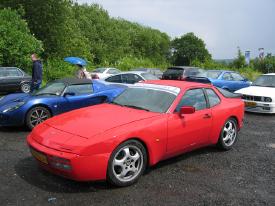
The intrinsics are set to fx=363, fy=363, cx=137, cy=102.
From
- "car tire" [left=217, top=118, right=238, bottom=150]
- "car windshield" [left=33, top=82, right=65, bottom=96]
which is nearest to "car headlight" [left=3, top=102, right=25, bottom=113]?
"car windshield" [left=33, top=82, right=65, bottom=96]

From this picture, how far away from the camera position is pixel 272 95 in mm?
11398

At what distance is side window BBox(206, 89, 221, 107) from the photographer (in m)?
6.58

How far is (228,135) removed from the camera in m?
7.00

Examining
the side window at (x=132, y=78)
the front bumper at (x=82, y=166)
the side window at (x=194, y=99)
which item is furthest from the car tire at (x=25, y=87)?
the front bumper at (x=82, y=166)

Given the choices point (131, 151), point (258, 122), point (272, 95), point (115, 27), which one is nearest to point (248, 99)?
point (272, 95)

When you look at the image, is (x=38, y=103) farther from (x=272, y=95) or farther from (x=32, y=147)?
(x=272, y=95)

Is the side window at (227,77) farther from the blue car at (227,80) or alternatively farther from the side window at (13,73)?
the side window at (13,73)

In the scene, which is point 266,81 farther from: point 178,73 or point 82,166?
point 82,166

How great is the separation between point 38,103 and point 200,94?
3.87 m

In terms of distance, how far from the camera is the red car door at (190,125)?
5570 millimetres

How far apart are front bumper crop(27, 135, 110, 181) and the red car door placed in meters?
1.28

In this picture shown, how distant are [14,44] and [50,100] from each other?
1444cm

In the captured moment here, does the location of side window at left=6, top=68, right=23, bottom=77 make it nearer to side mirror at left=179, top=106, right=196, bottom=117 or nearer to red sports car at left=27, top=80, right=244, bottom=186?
red sports car at left=27, top=80, right=244, bottom=186

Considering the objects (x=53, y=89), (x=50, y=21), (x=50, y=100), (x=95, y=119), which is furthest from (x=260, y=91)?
(x=50, y=21)
